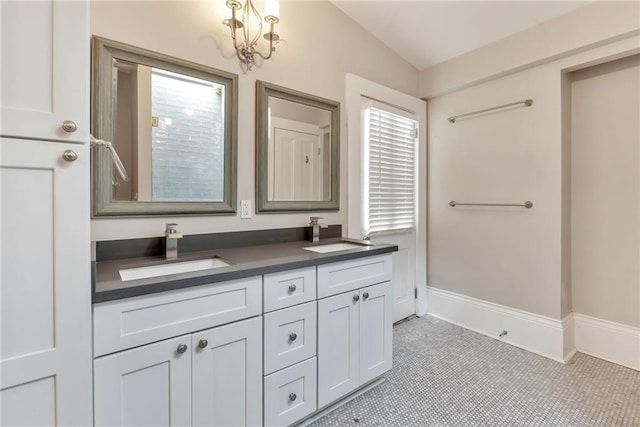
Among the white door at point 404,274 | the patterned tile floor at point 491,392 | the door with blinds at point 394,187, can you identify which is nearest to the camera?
the patterned tile floor at point 491,392

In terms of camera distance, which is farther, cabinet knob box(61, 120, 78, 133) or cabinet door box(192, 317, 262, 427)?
cabinet door box(192, 317, 262, 427)

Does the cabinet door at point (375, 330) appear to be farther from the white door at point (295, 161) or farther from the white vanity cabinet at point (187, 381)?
the white door at point (295, 161)

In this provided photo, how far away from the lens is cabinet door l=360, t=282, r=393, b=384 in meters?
1.77

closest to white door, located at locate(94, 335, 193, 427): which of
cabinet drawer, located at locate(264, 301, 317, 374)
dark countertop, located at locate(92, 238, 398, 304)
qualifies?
dark countertop, located at locate(92, 238, 398, 304)

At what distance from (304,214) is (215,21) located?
1.25 m

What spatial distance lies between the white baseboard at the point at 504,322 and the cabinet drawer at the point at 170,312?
2.16 m

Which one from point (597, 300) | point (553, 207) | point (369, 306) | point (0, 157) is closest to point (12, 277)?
point (0, 157)

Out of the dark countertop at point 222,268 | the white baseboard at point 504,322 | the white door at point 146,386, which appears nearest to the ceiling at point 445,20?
the dark countertop at point 222,268

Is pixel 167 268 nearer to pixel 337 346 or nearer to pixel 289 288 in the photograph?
pixel 289 288

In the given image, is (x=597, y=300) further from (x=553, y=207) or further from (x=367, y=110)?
(x=367, y=110)

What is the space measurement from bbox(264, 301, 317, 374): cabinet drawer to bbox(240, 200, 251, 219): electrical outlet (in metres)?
0.68

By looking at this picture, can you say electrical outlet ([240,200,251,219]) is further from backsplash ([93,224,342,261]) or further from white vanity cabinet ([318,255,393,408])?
white vanity cabinet ([318,255,393,408])

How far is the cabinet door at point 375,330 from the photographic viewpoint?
1.77 metres

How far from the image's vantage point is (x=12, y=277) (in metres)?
0.85
